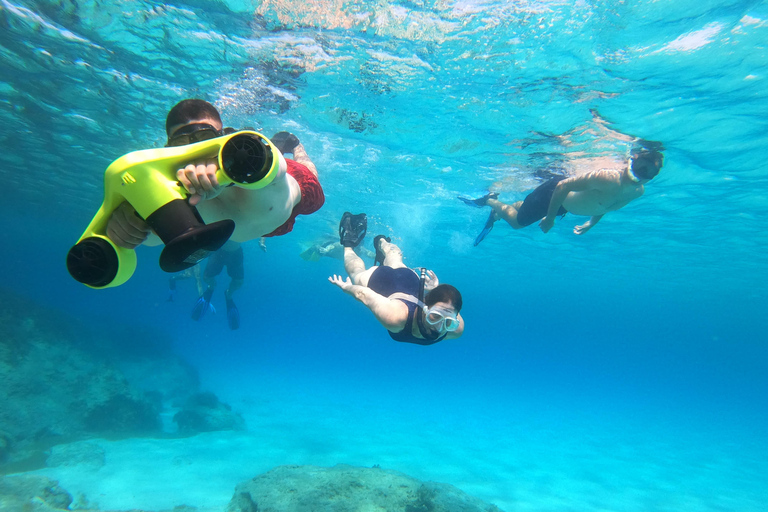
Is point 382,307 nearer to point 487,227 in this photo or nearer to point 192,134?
point 192,134

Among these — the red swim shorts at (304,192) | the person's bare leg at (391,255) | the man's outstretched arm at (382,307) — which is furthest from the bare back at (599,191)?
the red swim shorts at (304,192)

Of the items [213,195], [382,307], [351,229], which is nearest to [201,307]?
[351,229]

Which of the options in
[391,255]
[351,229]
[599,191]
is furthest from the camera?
[599,191]

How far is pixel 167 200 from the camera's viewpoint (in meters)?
1.73

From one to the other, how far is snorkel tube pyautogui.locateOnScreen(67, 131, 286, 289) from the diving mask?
3.29 meters

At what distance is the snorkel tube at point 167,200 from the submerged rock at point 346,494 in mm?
7635

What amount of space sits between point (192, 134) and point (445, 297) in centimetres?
369

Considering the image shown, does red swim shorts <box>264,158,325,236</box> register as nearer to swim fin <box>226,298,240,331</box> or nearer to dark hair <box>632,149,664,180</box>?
dark hair <box>632,149,664,180</box>

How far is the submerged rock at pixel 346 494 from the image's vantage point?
7500mm

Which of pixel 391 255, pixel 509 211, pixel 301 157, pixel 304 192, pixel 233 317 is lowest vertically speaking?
pixel 233 317

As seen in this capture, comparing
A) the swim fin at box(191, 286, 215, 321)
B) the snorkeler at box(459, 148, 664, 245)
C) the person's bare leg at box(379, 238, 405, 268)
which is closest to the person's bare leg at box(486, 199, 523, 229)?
the snorkeler at box(459, 148, 664, 245)

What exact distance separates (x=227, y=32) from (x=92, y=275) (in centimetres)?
982

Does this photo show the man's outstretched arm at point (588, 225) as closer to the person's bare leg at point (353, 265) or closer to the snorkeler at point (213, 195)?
the person's bare leg at point (353, 265)

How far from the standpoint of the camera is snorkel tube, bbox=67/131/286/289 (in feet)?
5.49
